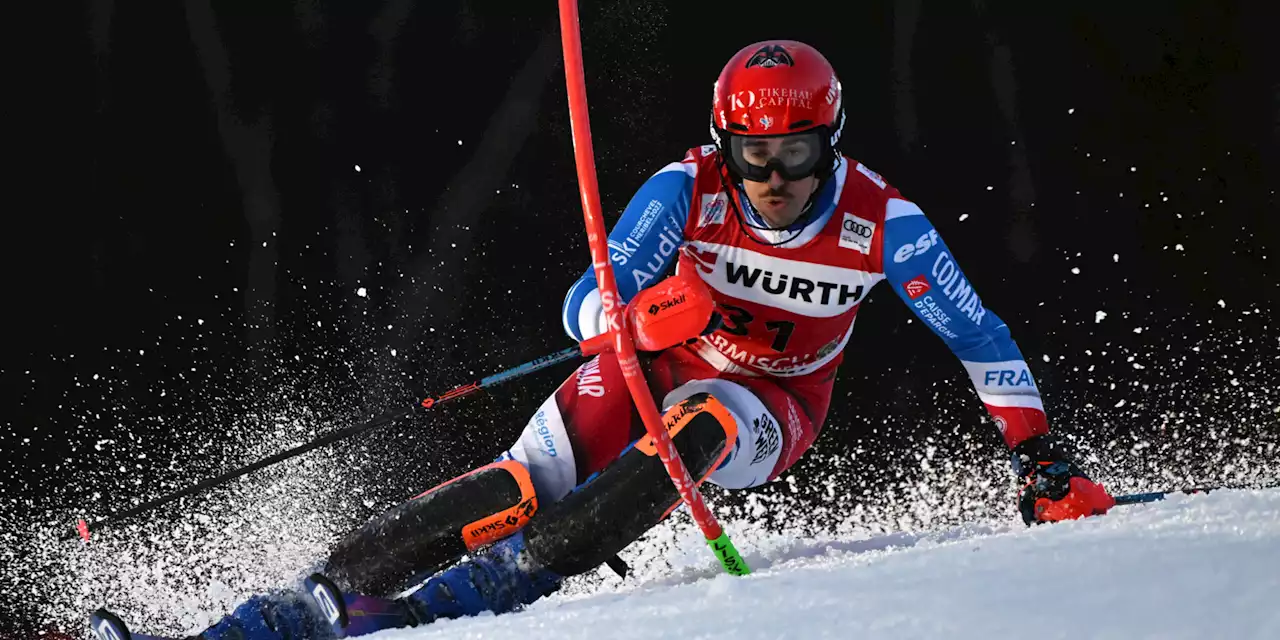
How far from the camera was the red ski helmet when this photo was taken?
2.43 meters

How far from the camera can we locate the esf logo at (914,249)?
2580 millimetres

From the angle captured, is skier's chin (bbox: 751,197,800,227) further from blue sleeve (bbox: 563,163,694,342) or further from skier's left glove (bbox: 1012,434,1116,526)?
skier's left glove (bbox: 1012,434,1116,526)

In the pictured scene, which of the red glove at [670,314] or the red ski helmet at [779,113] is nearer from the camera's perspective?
the red glove at [670,314]

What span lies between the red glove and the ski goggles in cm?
33

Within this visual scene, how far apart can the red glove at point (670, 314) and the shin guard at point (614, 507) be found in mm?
216

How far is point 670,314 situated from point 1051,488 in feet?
3.32

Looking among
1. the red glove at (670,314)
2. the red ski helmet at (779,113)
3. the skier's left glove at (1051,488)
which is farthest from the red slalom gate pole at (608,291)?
the skier's left glove at (1051,488)

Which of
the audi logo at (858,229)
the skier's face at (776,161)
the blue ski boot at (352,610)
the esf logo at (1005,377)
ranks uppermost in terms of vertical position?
the skier's face at (776,161)

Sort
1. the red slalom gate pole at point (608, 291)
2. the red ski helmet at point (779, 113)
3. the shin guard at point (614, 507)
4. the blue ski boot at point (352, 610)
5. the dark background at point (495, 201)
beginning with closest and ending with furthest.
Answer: the red slalom gate pole at point (608, 291), the blue ski boot at point (352, 610), the shin guard at point (614, 507), the red ski helmet at point (779, 113), the dark background at point (495, 201)

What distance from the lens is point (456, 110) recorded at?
3.63 meters

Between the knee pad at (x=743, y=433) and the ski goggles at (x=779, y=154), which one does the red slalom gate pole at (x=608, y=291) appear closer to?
the knee pad at (x=743, y=433)

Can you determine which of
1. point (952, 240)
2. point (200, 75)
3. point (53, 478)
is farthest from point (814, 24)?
point (53, 478)

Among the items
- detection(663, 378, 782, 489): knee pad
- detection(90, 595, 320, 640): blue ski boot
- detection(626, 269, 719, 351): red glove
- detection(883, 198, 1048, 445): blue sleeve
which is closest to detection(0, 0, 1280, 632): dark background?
detection(883, 198, 1048, 445): blue sleeve

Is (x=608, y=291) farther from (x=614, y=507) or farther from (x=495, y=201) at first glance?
(x=495, y=201)
